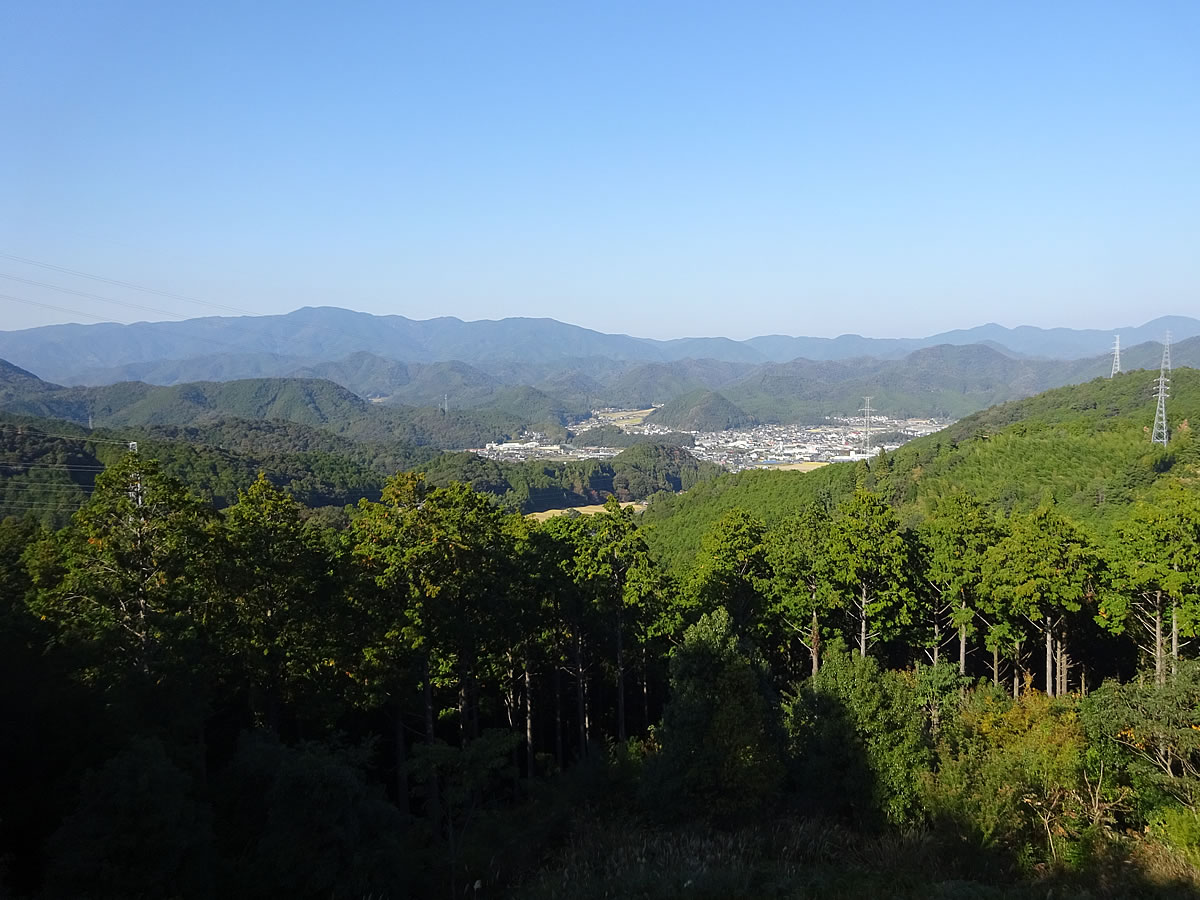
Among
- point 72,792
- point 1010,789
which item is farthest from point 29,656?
point 1010,789

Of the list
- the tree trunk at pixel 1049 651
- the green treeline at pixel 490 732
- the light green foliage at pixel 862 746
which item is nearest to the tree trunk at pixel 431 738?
the green treeline at pixel 490 732

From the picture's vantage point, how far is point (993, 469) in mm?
48031

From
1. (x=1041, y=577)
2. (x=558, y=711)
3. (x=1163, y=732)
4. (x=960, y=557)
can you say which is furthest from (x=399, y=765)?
(x=1041, y=577)

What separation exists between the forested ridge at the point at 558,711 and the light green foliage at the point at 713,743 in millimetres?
47

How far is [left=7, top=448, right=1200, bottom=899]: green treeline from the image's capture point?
8.86 metres

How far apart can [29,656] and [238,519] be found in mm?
3663

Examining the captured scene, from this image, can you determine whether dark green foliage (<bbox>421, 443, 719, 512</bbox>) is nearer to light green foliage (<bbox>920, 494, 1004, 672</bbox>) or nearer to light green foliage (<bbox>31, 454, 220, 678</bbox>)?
light green foliage (<bbox>920, 494, 1004, 672</bbox>)

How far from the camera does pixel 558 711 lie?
733 inches

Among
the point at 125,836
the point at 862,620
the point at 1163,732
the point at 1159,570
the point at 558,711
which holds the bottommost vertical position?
the point at 558,711

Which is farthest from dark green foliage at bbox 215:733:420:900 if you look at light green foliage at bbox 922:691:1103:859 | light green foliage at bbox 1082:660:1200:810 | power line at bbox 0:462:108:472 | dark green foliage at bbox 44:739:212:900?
power line at bbox 0:462:108:472

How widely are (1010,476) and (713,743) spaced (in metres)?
41.8

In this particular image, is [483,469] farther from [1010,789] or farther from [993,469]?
[1010,789]

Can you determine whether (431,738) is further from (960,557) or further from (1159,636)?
(1159,636)

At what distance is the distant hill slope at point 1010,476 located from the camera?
37906 mm
